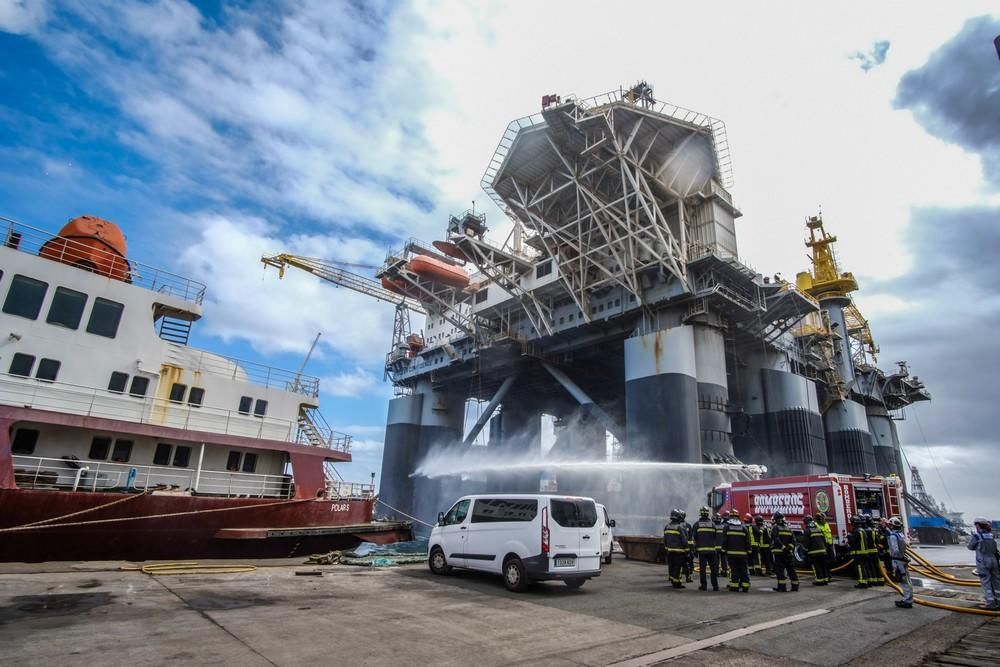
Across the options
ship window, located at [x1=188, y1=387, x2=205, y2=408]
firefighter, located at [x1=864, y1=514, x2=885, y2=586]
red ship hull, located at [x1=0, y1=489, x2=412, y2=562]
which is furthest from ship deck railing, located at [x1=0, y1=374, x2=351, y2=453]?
firefighter, located at [x1=864, y1=514, x2=885, y2=586]

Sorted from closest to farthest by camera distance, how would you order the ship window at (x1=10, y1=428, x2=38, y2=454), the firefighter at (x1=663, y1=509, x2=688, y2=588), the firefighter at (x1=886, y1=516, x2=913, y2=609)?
the firefighter at (x1=886, y1=516, x2=913, y2=609) < the firefighter at (x1=663, y1=509, x2=688, y2=588) < the ship window at (x1=10, y1=428, x2=38, y2=454)

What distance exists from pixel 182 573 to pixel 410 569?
502 centimetres

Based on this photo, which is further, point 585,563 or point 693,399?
point 693,399

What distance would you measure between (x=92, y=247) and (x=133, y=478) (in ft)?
25.9

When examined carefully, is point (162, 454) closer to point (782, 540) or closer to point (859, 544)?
point (782, 540)

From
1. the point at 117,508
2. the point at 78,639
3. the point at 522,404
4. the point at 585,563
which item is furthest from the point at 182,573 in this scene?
the point at 522,404

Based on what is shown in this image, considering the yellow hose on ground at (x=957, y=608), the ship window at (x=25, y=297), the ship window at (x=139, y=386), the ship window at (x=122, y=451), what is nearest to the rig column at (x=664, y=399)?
the yellow hose on ground at (x=957, y=608)

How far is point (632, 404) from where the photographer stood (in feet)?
97.5

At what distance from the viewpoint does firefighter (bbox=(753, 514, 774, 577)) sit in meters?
13.9

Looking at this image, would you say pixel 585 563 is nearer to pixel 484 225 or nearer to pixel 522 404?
pixel 484 225

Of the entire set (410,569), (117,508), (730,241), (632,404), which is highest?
(730,241)

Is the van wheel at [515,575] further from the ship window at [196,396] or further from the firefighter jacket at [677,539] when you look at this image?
the ship window at [196,396]

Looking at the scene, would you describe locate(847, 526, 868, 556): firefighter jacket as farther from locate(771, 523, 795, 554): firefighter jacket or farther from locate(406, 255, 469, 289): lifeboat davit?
locate(406, 255, 469, 289): lifeboat davit

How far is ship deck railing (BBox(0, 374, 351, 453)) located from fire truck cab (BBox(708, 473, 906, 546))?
52.6 feet
